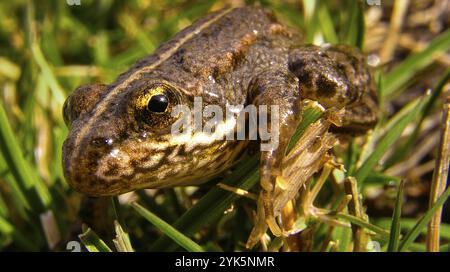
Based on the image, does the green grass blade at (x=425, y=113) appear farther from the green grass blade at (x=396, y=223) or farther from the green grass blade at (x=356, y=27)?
the green grass blade at (x=396, y=223)

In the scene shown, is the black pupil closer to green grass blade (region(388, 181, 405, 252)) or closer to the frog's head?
the frog's head

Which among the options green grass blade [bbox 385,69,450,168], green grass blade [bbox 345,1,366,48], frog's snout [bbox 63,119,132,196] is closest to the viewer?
frog's snout [bbox 63,119,132,196]

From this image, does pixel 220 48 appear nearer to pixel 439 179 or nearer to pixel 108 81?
pixel 439 179

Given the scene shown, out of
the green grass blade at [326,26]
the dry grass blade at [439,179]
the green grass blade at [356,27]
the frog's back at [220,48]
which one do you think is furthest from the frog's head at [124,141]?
the green grass blade at [326,26]

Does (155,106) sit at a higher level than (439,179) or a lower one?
higher

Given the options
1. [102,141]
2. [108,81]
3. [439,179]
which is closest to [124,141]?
[102,141]

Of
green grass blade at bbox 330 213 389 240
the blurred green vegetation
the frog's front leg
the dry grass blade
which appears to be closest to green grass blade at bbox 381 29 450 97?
the blurred green vegetation
